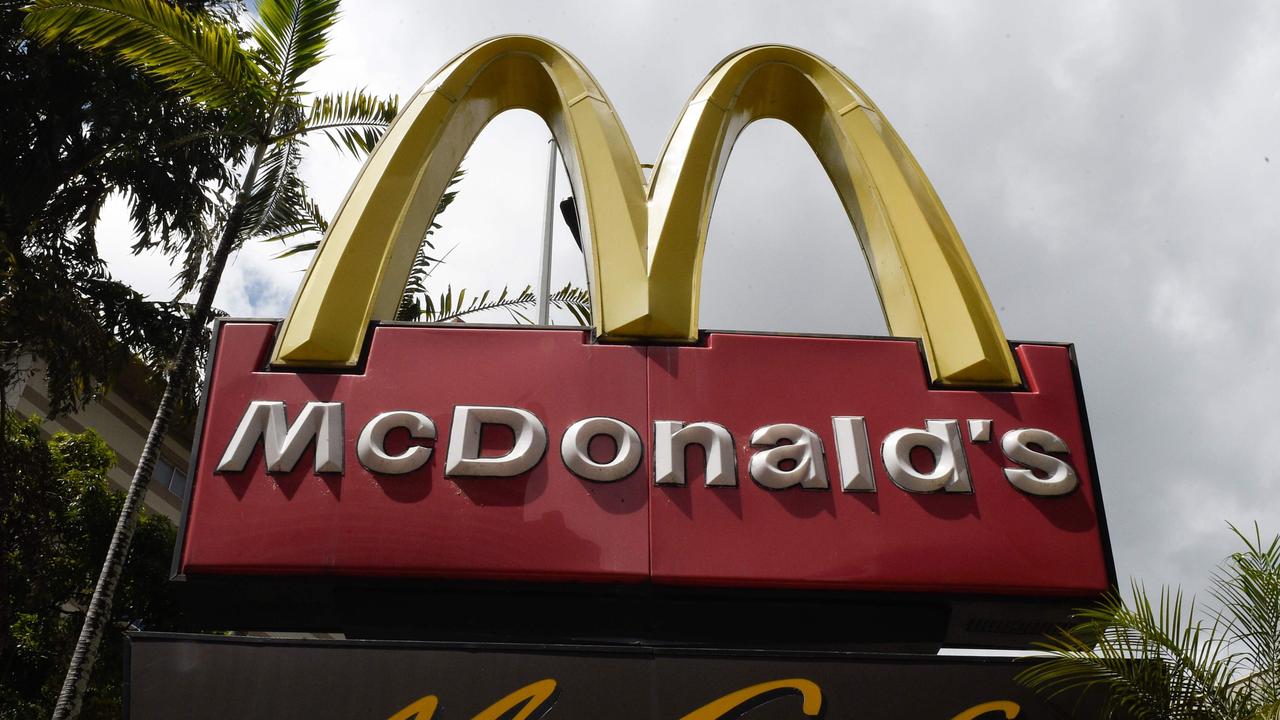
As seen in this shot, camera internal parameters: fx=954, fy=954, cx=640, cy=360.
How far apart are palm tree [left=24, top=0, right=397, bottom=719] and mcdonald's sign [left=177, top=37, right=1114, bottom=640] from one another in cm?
503

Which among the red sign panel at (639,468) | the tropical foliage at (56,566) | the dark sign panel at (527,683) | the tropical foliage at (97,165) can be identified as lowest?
the dark sign panel at (527,683)

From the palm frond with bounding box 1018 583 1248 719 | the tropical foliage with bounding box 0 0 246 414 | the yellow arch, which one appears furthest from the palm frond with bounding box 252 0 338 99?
the palm frond with bounding box 1018 583 1248 719

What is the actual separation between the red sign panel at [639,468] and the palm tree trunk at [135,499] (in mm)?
5554

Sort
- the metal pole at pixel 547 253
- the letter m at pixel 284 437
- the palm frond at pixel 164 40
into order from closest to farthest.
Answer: the letter m at pixel 284 437
the palm frond at pixel 164 40
the metal pole at pixel 547 253

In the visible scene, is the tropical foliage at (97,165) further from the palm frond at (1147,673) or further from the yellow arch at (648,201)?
the palm frond at (1147,673)

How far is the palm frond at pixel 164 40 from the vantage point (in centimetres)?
912

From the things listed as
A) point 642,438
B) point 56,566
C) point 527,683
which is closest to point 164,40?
point 642,438

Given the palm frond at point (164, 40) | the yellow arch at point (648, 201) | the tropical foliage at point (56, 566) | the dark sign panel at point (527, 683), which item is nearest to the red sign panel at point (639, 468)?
the yellow arch at point (648, 201)

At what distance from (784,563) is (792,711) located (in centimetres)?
82

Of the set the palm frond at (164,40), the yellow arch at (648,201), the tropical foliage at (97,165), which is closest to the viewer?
the yellow arch at (648,201)

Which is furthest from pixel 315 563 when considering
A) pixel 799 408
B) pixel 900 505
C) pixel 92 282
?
pixel 92 282

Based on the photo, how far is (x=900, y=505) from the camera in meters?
5.18

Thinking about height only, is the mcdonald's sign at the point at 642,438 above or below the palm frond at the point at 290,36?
below

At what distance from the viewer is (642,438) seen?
5281mm
